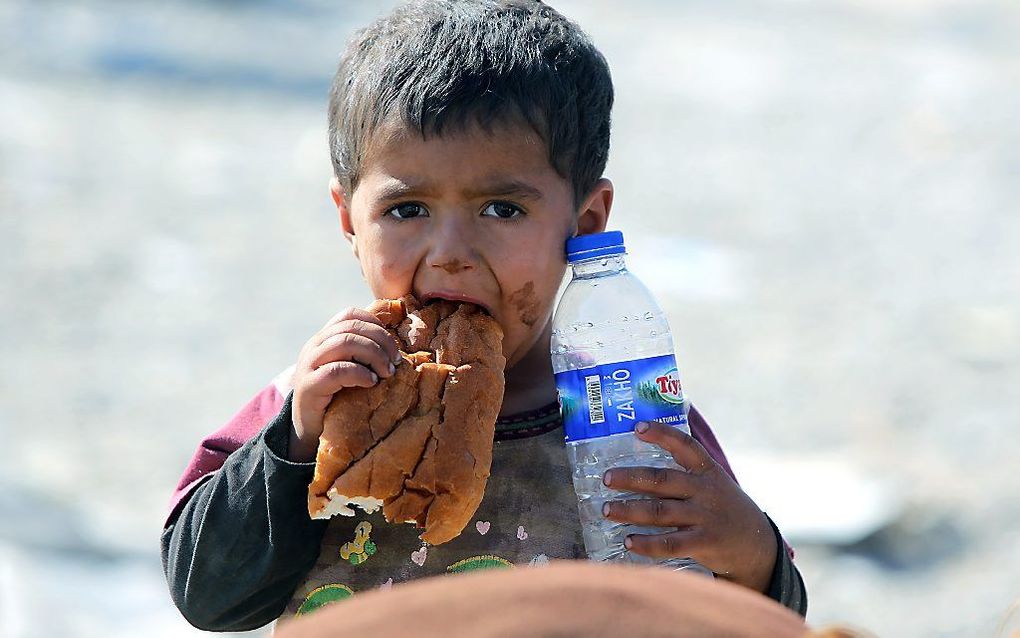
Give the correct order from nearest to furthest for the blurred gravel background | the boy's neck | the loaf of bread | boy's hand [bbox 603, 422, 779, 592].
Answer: the loaf of bread
boy's hand [bbox 603, 422, 779, 592]
the boy's neck
the blurred gravel background

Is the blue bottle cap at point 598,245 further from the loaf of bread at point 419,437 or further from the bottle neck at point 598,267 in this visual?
the loaf of bread at point 419,437

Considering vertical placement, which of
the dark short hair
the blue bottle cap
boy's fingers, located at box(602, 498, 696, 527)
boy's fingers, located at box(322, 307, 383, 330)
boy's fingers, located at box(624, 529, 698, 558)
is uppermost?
the dark short hair

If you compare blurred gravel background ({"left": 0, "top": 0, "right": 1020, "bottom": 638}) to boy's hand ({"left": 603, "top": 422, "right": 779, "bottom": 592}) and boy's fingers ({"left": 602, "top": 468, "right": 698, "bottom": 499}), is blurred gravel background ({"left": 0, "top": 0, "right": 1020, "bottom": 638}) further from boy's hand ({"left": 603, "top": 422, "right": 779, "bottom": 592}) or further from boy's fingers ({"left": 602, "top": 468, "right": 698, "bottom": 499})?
boy's fingers ({"left": 602, "top": 468, "right": 698, "bottom": 499})

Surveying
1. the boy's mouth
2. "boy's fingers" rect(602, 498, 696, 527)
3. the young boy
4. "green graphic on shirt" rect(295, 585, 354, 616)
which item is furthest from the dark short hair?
"green graphic on shirt" rect(295, 585, 354, 616)

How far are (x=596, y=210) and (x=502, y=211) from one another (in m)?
0.40

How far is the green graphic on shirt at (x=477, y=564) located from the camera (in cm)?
295

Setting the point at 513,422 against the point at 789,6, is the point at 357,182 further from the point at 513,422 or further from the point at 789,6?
the point at 789,6

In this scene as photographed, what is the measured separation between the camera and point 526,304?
9.91 feet

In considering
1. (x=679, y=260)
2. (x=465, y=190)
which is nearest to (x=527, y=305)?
(x=465, y=190)

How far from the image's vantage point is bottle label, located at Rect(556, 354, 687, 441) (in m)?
2.76

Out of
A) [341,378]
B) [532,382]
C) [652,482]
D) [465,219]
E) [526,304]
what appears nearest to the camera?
[341,378]

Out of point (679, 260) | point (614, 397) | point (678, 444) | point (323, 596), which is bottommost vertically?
point (323, 596)

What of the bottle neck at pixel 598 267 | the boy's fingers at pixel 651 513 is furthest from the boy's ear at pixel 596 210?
the boy's fingers at pixel 651 513

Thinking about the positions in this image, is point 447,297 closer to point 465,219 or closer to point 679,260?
point 465,219
